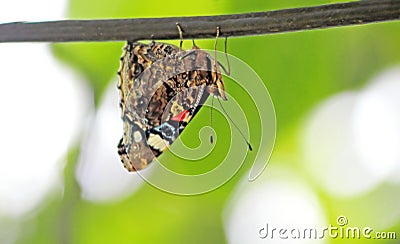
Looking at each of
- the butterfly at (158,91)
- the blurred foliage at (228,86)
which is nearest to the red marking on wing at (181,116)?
the butterfly at (158,91)

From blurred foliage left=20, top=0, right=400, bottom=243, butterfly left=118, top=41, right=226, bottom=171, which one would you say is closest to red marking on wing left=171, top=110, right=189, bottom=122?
butterfly left=118, top=41, right=226, bottom=171

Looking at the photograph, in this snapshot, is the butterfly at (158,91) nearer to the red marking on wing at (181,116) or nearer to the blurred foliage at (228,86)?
the red marking on wing at (181,116)

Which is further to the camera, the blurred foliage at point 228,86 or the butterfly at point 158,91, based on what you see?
the blurred foliage at point 228,86

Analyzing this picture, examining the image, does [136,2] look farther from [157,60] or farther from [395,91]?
[395,91]

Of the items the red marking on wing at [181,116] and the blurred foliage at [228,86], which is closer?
the red marking on wing at [181,116]

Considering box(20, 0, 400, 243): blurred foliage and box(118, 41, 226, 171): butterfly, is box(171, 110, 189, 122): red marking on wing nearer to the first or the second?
box(118, 41, 226, 171): butterfly

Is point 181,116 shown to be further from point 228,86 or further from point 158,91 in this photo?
point 228,86
